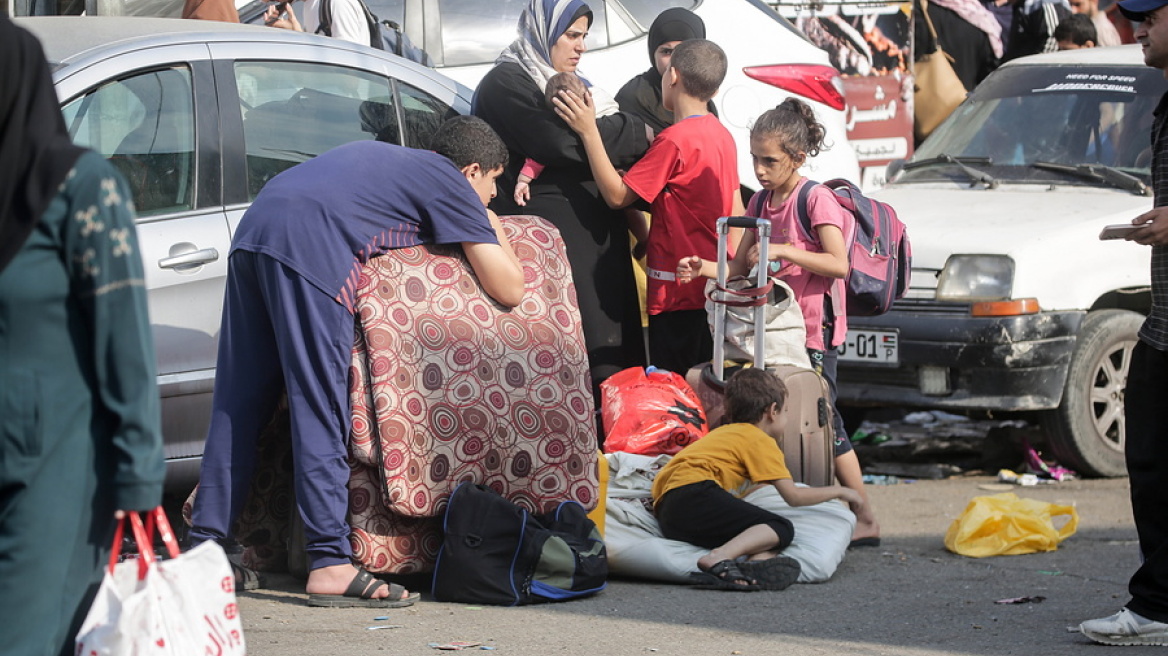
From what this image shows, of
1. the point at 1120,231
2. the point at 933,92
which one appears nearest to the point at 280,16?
the point at 1120,231

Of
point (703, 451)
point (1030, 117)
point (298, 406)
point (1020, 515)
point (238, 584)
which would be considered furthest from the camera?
point (1030, 117)

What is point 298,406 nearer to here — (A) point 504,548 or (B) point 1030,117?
(A) point 504,548

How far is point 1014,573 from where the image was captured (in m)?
5.95

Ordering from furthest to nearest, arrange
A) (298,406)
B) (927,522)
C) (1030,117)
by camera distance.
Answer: (1030,117) < (927,522) < (298,406)

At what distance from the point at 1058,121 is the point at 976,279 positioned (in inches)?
63.1

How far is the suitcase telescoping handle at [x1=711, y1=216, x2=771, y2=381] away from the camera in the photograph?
5.87 meters

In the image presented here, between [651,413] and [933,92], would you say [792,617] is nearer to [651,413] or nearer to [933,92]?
[651,413]

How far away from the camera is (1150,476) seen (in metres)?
4.77

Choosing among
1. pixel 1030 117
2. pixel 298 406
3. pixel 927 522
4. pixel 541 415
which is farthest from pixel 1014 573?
pixel 1030 117

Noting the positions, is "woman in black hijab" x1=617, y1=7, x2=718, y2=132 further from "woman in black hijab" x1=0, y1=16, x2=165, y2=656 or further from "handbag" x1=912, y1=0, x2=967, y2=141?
"handbag" x1=912, y1=0, x2=967, y2=141

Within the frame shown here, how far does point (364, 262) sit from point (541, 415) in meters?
0.79

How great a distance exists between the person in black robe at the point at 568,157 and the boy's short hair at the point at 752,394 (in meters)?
0.77

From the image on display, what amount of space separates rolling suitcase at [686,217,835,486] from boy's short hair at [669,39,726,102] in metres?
0.65

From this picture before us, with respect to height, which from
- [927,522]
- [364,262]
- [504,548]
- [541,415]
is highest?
[364,262]
